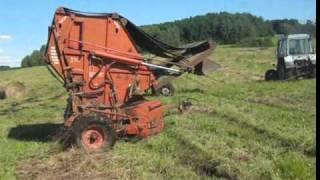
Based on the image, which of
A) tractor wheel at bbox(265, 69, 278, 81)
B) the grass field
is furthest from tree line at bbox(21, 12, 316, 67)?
the grass field

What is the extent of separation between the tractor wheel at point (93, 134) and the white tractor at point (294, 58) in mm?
16622

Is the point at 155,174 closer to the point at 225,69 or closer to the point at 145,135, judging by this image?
the point at 145,135

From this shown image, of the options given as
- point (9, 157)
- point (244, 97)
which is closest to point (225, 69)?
point (244, 97)

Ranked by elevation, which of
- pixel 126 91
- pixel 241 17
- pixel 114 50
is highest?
pixel 241 17

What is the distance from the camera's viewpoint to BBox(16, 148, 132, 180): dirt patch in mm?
8766

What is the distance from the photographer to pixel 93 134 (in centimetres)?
1107

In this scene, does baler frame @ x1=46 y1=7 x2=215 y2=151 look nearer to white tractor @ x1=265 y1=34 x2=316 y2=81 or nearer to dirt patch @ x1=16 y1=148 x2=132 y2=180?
dirt patch @ x1=16 y1=148 x2=132 y2=180

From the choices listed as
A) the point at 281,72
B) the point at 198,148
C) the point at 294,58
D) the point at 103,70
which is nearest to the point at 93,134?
the point at 103,70

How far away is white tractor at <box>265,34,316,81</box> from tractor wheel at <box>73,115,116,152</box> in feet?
54.5

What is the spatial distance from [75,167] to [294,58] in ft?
62.0

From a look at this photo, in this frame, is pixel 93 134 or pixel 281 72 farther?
pixel 281 72

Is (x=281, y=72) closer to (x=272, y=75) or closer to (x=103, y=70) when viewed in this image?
(x=272, y=75)

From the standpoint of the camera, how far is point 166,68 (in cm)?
1245

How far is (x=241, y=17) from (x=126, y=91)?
131 feet
